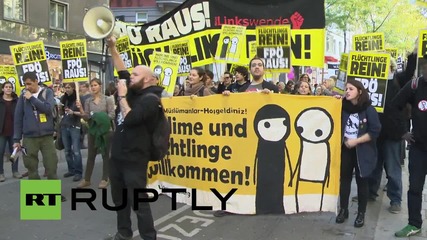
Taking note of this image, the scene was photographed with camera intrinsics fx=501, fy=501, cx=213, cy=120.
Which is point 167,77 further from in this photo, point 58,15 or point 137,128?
point 58,15

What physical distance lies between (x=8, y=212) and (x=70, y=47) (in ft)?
11.9

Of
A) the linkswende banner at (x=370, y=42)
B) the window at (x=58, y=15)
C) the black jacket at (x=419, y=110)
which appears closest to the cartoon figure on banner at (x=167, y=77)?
the linkswende banner at (x=370, y=42)

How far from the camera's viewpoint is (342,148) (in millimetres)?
5797

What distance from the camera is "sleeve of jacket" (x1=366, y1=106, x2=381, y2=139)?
555 centimetres

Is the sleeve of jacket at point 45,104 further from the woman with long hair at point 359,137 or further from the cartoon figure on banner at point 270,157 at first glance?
the woman with long hair at point 359,137

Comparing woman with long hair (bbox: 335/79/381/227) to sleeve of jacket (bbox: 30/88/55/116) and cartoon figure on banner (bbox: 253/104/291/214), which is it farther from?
sleeve of jacket (bbox: 30/88/55/116)

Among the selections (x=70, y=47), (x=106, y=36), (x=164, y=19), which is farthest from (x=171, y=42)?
(x=106, y=36)

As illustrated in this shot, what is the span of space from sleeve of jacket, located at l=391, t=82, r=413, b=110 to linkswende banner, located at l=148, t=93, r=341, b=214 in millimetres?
627

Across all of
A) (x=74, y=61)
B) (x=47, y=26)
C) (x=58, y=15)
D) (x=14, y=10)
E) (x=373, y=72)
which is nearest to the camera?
(x=373, y=72)

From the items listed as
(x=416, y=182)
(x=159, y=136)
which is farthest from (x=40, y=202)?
(x=416, y=182)

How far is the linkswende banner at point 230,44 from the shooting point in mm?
8078

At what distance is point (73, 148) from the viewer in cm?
886

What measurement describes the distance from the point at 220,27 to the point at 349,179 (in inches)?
137

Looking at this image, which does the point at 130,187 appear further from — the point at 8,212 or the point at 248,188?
the point at 8,212
